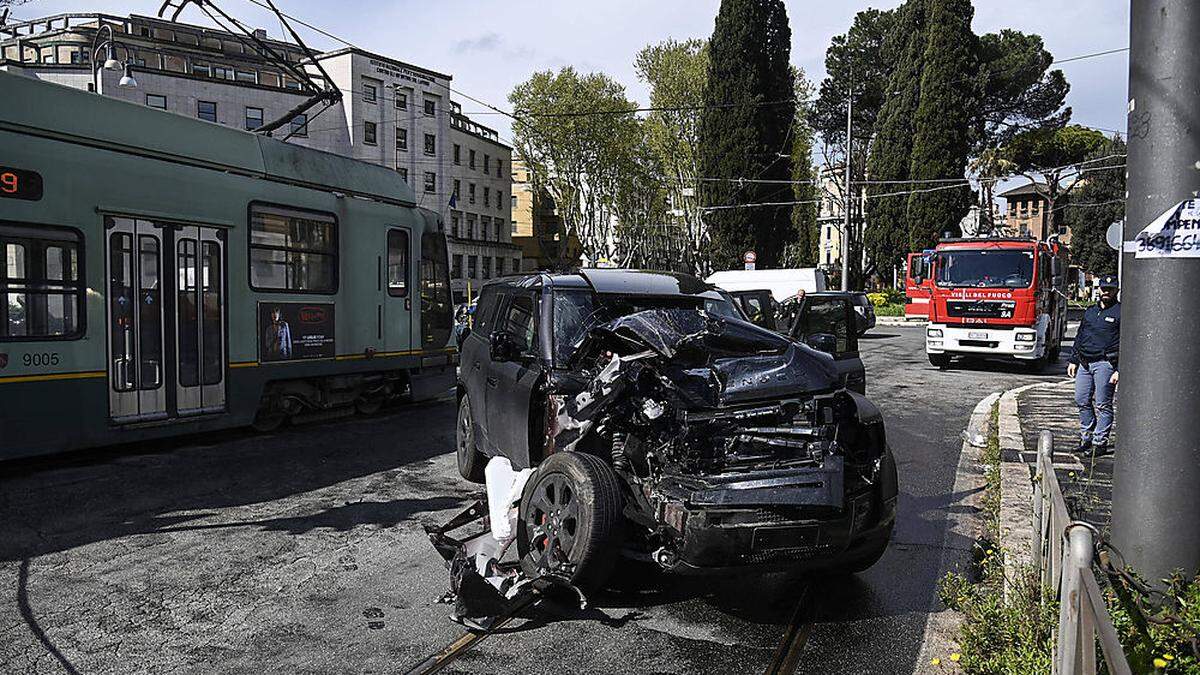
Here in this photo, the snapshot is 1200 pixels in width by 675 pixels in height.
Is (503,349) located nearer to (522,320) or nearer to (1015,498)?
(522,320)

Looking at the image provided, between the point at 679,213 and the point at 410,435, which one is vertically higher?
the point at 679,213

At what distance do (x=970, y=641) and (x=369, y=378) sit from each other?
30.3ft

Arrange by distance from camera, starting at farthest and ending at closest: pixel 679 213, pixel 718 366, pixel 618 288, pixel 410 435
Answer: pixel 679 213 < pixel 410 435 < pixel 618 288 < pixel 718 366

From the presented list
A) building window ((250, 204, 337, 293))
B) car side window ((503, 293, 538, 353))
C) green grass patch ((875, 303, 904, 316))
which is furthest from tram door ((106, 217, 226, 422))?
green grass patch ((875, 303, 904, 316))

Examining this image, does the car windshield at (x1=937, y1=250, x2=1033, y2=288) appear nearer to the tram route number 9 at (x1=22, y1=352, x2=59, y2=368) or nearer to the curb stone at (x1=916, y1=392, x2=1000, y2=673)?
the curb stone at (x1=916, y1=392, x2=1000, y2=673)

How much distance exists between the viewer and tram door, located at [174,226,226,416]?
30.1 feet

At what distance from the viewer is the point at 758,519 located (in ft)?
13.5

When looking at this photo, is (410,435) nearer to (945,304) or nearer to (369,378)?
(369,378)

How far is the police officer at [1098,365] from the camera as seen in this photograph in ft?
28.8

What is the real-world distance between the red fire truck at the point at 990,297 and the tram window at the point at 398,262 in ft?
40.3

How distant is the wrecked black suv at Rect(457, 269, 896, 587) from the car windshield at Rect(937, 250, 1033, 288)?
14953 mm

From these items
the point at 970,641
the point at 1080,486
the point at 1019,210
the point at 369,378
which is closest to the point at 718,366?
the point at 970,641

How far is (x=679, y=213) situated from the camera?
47938 mm

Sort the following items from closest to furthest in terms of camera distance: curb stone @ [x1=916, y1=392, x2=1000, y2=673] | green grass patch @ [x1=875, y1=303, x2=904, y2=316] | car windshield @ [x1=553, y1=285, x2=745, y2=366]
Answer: curb stone @ [x1=916, y1=392, x2=1000, y2=673], car windshield @ [x1=553, y1=285, x2=745, y2=366], green grass patch @ [x1=875, y1=303, x2=904, y2=316]
